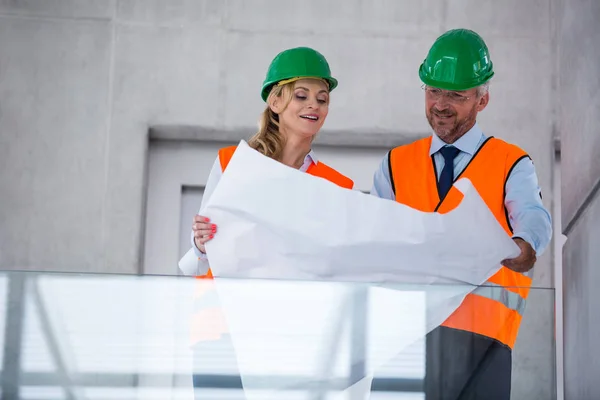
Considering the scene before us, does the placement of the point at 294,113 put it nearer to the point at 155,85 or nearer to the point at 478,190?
the point at 478,190

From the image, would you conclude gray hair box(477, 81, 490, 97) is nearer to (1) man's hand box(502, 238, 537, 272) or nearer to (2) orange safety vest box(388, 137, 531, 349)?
(2) orange safety vest box(388, 137, 531, 349)

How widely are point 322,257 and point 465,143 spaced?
0.67 m

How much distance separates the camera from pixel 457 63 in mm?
2562

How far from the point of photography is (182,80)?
485cm

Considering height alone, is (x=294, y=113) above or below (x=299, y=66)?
below

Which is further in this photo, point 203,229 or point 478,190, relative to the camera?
point 478,190

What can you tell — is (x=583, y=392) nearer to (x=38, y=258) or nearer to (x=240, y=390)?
(x=240, y=390)

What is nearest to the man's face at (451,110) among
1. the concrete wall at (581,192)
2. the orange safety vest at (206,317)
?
the concrete wall at (581,192)

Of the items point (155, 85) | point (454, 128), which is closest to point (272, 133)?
point (454, 128)

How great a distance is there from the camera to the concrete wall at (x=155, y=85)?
4738mm

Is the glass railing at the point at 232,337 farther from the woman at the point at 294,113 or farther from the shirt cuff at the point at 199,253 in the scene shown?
the woman at the point at 294,113

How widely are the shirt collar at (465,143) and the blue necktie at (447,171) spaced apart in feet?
0.04

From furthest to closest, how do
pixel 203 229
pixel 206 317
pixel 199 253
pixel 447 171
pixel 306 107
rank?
pixel 306 107
pixel 447 171
pixel 199 253
pixel 203 229
pixel 206 317

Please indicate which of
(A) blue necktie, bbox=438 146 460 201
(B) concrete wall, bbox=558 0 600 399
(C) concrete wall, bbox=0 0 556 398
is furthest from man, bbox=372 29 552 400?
(C) concrete wall, bbox=0 0 556 398
